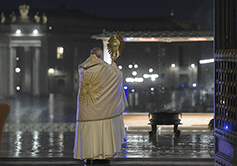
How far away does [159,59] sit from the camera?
63406 mm

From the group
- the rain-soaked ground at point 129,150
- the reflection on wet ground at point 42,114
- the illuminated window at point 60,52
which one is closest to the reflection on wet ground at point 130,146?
the rain-soaked ground at point 129,150

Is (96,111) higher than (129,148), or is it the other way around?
(96,111)

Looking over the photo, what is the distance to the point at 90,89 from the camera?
28.0ft

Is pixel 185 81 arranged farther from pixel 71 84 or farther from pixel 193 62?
pixel 71 84

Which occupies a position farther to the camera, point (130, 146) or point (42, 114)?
point (42, 114)

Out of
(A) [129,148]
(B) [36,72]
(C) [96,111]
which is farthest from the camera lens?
(B) [36,72]

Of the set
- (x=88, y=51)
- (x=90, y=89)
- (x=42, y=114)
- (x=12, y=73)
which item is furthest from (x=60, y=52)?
(x=90, y=89)

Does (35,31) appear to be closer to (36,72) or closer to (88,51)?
(36,72)

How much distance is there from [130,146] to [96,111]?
183 cm

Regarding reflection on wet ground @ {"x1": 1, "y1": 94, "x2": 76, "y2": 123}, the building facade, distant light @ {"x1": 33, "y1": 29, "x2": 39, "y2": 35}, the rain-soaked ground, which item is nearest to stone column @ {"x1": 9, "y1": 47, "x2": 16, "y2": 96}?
distant light @ {"x1": 33, "y1": 29, "x2": 39, "y2": 35}

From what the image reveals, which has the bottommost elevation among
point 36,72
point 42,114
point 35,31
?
point 42,114

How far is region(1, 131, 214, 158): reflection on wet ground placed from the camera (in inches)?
360

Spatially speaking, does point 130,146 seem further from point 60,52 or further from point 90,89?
point 60,52

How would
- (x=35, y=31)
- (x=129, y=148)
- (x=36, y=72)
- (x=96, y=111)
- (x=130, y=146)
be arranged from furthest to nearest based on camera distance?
1. (x=36, y=72)
2. (x=35, y=31)
3. (x=130, y=146)
4. (x=129, y=148)
5. (x=96, y=111)
